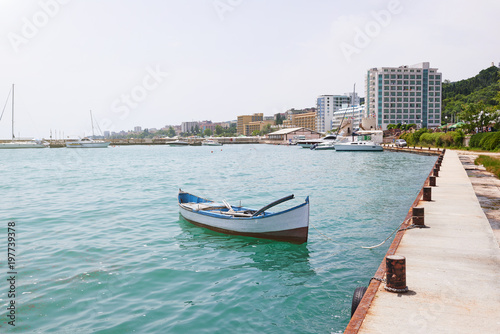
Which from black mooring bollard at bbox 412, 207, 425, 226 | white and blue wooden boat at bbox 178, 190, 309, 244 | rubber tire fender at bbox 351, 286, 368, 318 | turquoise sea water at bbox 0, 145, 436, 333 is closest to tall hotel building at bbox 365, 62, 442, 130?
turquoise sea water at bbox 0, 145, 436, 333

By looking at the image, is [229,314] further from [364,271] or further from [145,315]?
[364,271]

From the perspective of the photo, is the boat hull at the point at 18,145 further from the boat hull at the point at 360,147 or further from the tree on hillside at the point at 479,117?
the tree on hillside at the point at 479,117

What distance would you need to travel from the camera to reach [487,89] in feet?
497

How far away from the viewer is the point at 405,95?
6629 inches

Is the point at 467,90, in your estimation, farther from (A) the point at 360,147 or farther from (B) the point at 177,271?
(B) the point at 177,271

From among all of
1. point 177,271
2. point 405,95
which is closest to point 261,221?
point 177,271

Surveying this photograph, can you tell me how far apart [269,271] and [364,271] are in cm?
295

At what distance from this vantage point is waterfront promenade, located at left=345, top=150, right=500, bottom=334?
5.87 meters

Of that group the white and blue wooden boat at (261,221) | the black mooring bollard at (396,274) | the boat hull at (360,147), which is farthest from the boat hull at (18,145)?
the black mooring bollard at (396,274)

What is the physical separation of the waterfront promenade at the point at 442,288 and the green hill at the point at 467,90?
161 metres

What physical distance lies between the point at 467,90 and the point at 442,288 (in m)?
196

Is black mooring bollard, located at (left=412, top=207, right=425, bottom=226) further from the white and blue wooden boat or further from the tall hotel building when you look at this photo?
the tall hotel building

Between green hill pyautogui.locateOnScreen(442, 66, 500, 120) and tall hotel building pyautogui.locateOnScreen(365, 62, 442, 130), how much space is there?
746 cm

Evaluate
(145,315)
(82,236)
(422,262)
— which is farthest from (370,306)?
(82,236)
